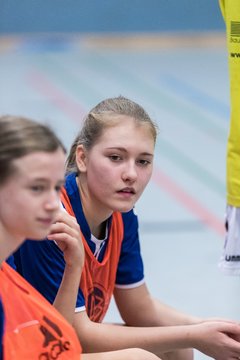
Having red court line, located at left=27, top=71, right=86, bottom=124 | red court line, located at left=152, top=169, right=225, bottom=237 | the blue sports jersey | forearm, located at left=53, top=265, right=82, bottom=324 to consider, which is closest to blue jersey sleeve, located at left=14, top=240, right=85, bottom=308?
the blue sports jersey

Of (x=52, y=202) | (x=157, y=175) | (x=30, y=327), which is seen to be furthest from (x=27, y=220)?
(x=157, y=175)

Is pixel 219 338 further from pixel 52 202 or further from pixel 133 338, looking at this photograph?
pixel 52 202

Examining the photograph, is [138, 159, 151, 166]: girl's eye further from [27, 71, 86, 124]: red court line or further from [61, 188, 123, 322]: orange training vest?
[27, 71, 86, 124]: red court line

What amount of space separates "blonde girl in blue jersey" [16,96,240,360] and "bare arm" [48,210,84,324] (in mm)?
195

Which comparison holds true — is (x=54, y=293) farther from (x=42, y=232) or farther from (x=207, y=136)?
(x=207, y=136)

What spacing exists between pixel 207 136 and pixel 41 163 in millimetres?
4641

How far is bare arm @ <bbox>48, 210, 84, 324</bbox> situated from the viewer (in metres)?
2.03

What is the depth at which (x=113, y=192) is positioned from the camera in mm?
2277

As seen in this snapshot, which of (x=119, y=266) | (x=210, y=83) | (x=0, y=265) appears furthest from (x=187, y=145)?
(x=0, y=265)

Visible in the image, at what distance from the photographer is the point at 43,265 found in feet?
7.52

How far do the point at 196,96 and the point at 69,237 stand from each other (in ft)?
18.2

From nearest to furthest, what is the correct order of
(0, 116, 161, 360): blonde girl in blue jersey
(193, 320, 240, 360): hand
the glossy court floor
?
1. (0, 116, 161, 360): blonde girl in blue jersey
2. (193, 320, 240, 360): hand
3. the glossy court floor

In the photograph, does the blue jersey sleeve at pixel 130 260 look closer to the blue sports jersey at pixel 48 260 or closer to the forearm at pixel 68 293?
the blue sports jersey at pixel 48 260

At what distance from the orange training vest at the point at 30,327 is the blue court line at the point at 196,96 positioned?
499cm
